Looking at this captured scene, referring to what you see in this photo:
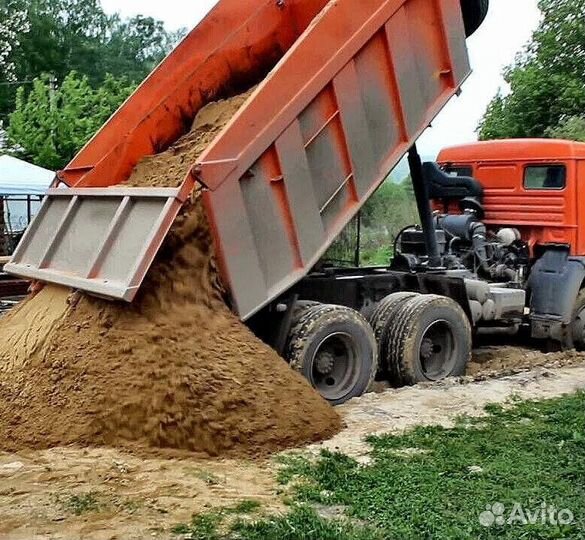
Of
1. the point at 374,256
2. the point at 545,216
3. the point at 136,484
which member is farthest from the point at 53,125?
the point at 136,484

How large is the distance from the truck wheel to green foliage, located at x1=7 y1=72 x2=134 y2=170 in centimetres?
1566

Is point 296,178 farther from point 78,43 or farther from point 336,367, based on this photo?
point 78,43

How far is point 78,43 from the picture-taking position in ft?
150

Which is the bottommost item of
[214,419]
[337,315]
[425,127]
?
[214,419]

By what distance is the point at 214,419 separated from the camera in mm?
5906

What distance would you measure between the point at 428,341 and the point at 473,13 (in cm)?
318

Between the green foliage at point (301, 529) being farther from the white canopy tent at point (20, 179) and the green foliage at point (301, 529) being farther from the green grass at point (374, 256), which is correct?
the white canopy tent at point (20, 179)

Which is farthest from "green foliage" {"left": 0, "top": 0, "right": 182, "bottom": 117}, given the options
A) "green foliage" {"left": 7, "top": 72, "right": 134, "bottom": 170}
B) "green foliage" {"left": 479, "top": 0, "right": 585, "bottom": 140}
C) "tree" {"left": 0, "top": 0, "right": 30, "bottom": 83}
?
"green foliage" {"left": 479, "top": 0, "right": 585, "bottom": 140}

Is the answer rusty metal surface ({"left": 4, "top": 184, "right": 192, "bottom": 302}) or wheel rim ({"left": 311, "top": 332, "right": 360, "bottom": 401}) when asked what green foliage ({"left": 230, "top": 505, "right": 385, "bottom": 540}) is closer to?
rusty metal surface ({"left": 4, "top": 184, "right": 192, "bottom": 302})

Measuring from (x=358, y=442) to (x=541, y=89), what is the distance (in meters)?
18.9

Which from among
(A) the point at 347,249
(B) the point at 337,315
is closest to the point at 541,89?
(A) the point at 347,249


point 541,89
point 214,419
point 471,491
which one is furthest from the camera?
point 541,89

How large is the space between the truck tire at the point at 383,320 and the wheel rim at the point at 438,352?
1.34 feet

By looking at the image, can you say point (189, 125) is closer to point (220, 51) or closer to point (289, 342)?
point (220, 51)
